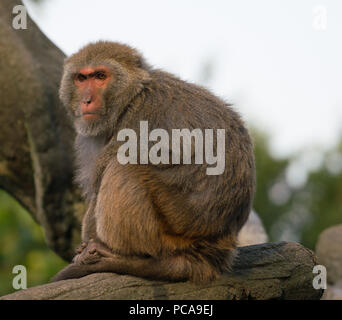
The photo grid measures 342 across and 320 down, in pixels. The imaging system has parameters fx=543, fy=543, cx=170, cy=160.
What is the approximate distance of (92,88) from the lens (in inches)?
217

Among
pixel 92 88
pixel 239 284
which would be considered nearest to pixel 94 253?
pixel 239 284

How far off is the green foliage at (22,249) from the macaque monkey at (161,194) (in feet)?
29.4

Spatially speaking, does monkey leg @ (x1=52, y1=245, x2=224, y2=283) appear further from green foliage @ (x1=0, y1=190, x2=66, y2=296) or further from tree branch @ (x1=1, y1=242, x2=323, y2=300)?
green foliage @ (x1=0, y1=190, x2=66, y2=296)

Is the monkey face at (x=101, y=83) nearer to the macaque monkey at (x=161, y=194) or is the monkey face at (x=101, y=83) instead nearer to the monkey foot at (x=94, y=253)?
the macaque monkey at (x=161, y=194)

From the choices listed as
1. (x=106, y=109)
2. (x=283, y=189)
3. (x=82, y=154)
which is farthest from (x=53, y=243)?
(x=283, y=189)

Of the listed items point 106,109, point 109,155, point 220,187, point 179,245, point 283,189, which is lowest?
point 283,189

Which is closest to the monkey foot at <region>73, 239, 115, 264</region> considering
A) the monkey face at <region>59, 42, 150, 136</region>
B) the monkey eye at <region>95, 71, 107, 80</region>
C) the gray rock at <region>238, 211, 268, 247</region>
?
the monkey face at <region>59, 42, 150, 136</region>

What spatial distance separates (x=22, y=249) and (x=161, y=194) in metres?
11.7

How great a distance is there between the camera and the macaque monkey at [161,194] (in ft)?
16.1

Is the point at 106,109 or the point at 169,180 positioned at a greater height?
the point at 106,109
